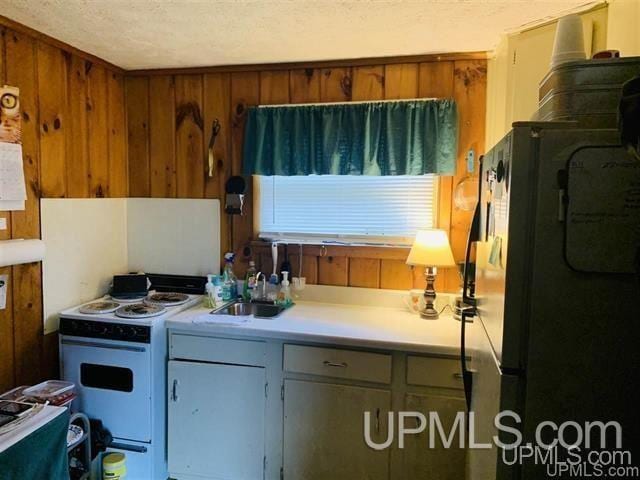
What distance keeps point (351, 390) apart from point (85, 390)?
1.40 metres

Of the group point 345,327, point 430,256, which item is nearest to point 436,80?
point 430,256

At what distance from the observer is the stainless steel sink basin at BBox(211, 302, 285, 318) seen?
103 inches

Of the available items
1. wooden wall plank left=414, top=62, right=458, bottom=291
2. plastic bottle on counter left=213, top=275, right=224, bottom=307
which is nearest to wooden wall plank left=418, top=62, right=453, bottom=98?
wooden wall plank left=414, top=62, right=458, bottom=291

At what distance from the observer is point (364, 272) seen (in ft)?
8.89

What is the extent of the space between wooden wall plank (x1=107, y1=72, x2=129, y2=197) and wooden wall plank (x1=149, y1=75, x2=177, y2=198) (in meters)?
0.18

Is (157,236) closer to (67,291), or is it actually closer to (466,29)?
(67,291)

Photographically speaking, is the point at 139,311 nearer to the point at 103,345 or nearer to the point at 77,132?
the point at 103,345

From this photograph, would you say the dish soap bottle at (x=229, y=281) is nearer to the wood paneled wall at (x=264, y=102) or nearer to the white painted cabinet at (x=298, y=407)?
the wood paneled wall at (x=264, y=102)

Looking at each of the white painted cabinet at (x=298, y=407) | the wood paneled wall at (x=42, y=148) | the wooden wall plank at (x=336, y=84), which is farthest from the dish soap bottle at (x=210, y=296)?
the wooden wall plank at (x=336, y=84)

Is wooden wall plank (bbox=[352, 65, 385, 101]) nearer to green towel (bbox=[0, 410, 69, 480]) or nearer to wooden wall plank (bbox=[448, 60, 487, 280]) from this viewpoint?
wooden wall plank (bbox=[448, 60, 487, 280])

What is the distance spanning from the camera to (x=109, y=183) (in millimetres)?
2877

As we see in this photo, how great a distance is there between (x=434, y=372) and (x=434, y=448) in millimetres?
357

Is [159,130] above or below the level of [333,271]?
above

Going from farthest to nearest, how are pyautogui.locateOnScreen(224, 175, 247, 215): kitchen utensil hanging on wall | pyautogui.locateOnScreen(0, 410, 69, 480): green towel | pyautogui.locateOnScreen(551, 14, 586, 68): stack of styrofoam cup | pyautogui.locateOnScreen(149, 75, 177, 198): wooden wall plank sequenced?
1. pyautogui.locateOnScreen(149, 75, 177, 198): wooden wall plank
2. pyautogui.locateOnScreen(224, 175, 247, 215): kitchen utensil hanging on wall
3. pyautogui.locateOnScreen(0, 410, 69, 480): green towel
4. pyautogui.locateOnScreen(551, 14, 586, 68): stack of styrofoam cup
